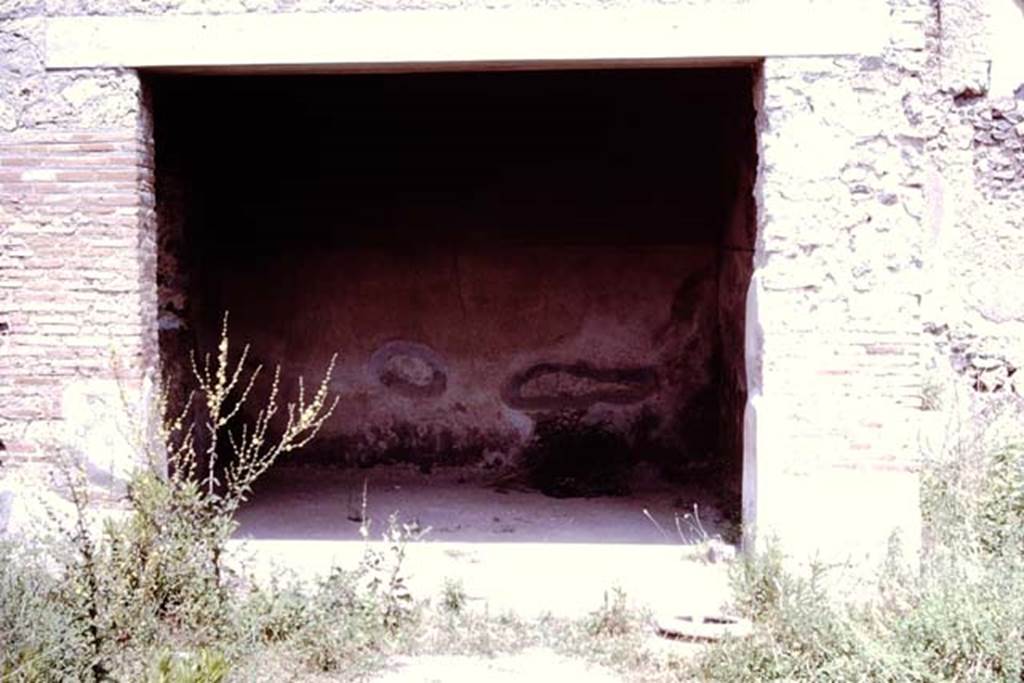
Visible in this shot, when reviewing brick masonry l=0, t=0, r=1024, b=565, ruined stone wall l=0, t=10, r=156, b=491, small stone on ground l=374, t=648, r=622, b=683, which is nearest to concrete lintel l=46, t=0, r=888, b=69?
brick masonry l=0, t=0, r=1024, b=565

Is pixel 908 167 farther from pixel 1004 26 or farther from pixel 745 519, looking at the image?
pixel 1004 26

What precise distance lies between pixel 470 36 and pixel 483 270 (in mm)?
3097

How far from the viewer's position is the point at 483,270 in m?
8.13

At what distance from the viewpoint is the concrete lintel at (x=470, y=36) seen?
16.7 ft

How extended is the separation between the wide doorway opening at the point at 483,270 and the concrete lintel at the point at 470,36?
217 centimetres

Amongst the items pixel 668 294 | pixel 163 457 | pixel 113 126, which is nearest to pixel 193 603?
pixel 163 457

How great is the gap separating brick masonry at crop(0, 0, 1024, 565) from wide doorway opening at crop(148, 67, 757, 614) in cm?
212

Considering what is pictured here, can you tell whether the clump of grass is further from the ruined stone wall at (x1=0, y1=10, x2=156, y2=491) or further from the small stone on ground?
the ruined stone wall at (x1=0, y1=10, x2=156, y2=491)

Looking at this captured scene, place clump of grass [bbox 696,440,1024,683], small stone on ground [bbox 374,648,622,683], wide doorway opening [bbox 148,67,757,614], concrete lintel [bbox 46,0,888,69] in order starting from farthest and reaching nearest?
wide doorway opening [bbox 148,67,757,614] < concrete lintel [bbox 46,0,888,69] < small stone on ground [bbox 374,648,622,683] < clump of grass [bbox 696,440,1024,683]

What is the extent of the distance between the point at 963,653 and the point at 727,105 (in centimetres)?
444

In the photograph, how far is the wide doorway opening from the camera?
7711 millimetres

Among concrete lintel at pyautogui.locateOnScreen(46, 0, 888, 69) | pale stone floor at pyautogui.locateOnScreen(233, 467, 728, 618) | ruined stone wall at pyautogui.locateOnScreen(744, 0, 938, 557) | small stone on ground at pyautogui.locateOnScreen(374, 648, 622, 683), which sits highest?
concrete lintel at pyautogui.locateOnScreen(46, 0, 888, 69)

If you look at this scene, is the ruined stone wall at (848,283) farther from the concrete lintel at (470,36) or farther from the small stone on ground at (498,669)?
the small stone on ground at (498,669)

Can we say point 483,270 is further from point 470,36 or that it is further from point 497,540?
point 470,36
